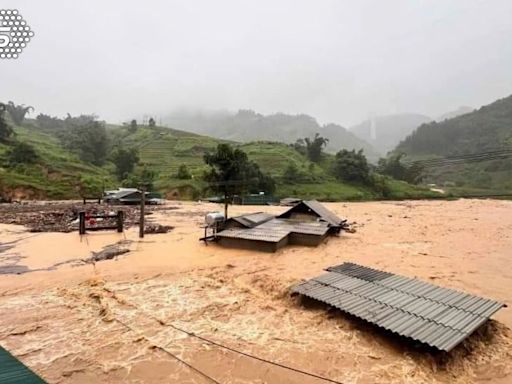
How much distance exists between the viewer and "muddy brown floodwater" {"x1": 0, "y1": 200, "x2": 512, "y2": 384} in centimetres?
748

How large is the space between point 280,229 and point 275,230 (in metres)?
0.36

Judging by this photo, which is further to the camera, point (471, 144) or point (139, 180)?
point (471, 144)

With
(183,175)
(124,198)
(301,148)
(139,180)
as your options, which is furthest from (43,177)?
(301,148)

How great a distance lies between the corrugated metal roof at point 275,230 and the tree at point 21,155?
4088cm

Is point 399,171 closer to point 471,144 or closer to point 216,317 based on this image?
point 471,144

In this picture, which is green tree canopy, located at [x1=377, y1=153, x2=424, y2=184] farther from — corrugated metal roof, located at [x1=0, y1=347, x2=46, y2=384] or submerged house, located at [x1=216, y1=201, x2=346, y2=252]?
corrugated metal roof, located at [x1=0, y1=347, x2=46, y2=384]

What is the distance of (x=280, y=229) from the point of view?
1933 cm

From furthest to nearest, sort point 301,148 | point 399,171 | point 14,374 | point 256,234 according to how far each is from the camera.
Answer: point 301,148
point 399,171
point 256,234
point 14,374

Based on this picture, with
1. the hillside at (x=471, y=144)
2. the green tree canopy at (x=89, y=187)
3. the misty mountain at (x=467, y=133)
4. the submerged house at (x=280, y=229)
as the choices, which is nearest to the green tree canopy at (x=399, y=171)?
the hillside at (x=471, y=144)

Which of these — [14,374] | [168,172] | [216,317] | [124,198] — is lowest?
[216,317]

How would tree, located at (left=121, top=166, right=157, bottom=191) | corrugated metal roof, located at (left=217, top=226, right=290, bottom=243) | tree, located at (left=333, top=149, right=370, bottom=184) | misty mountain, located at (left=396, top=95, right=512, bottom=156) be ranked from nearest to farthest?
corrugated metal roof, located at (left=217, top=226, right=290, bottom=243) < tree, located at (left=121, top=166, right=157, bottom=191) < tree, located at (left=333, top=149, right=370, bottom=184) < misty mountain, located at (left=396, top=95, right=512, bottom=156)

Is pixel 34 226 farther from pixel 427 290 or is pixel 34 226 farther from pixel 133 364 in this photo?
pixel 427 290

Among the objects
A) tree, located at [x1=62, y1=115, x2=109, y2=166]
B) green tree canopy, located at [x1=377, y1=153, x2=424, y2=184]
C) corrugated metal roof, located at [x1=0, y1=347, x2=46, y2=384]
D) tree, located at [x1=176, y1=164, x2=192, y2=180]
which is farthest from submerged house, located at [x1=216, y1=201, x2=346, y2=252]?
green tree canopy, located at [x1=377, y1=153, x2=424, y2=184]

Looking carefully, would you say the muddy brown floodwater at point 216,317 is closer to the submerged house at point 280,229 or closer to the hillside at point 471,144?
the submerged house at point 280,229
